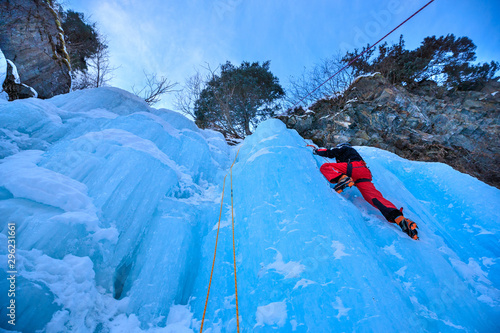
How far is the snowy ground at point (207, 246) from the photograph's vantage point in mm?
1359

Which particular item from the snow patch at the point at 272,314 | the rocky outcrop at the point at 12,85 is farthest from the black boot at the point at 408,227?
the rocky outcrop at the point at 12,85

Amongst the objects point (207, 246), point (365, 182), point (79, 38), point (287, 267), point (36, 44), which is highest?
point (79, 38)

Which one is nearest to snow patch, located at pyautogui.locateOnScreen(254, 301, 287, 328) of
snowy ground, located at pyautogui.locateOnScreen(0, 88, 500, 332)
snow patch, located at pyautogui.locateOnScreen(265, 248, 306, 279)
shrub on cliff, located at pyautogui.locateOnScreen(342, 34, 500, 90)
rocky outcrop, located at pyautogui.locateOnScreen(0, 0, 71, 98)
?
snowy ground, located at pyautogui.locateOnScreen(0, 88, 500, 332)

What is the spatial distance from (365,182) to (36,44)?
835cm

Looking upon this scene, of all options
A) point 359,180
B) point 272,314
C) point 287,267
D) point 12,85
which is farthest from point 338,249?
point 12,85

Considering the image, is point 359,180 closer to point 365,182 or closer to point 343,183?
point 365,182

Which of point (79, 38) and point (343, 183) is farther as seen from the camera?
point (79, 38)

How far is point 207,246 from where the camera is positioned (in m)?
2.17

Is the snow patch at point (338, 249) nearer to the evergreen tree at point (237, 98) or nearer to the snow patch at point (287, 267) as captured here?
the snow patch at point (287, 267)

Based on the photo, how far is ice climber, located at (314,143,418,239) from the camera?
7.23ft

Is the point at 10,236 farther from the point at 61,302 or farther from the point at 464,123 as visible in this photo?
the point at 464,123

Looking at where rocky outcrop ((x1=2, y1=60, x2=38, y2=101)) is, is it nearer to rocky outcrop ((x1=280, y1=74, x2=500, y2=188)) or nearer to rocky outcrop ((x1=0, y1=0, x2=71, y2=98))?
rocky outcrop ((x1=0, y1=0, x2=71, y2=98))

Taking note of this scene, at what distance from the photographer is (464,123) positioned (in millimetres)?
6938

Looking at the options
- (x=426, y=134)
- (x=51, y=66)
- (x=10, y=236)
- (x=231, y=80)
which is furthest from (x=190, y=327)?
(x=231, y=80)
